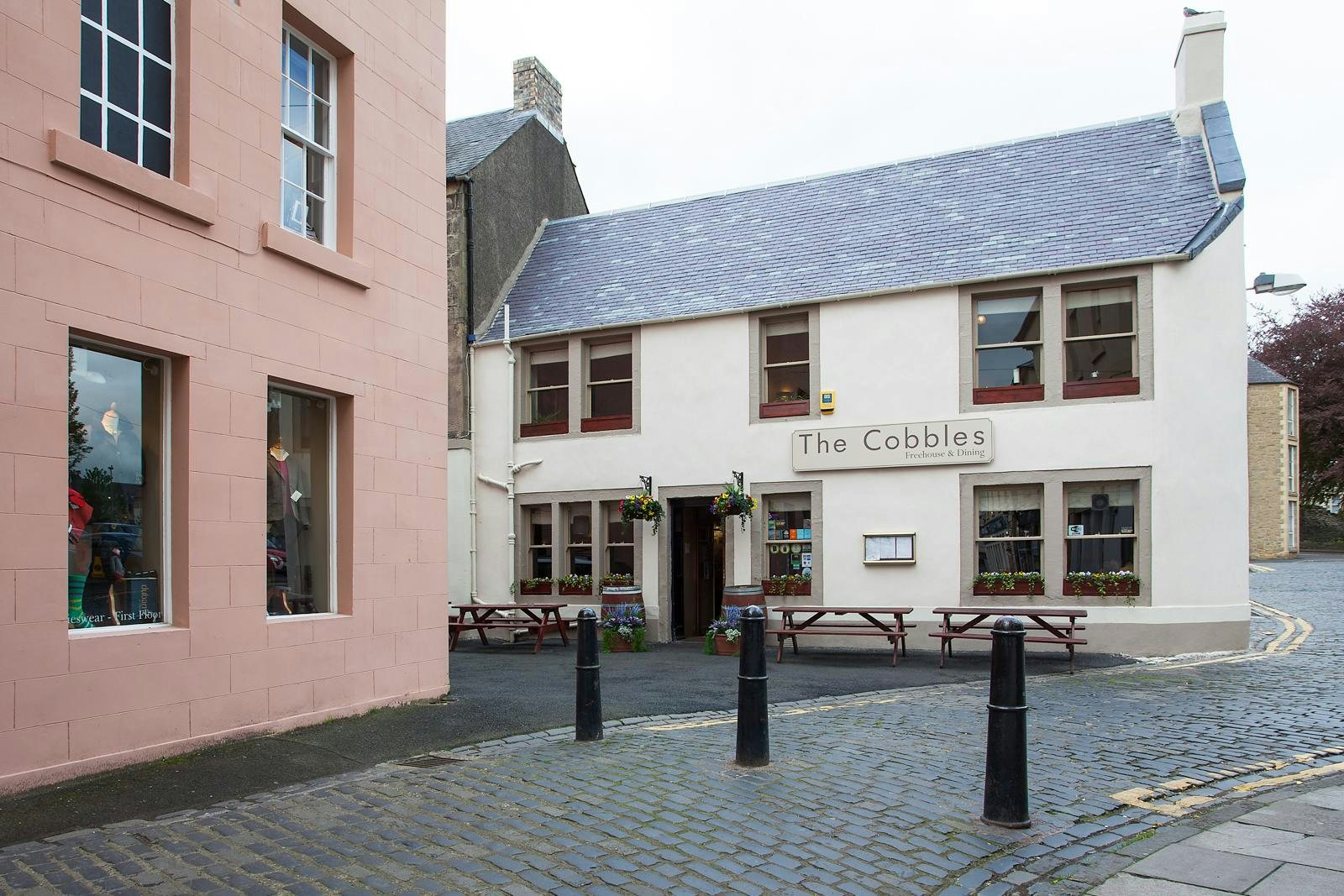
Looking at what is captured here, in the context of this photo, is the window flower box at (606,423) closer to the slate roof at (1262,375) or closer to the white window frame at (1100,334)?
the white window frame at (1100,334)

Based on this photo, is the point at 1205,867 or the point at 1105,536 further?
the point at 1105,536

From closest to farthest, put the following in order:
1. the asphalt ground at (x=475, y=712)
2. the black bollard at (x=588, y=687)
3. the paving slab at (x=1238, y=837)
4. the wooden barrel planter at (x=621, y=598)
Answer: the paving slab at (x=1238, y=837), the asphalt ground at (x=475, y=712), the black bollard at (x=588, y=687), the wooden barrel planter at (x=621, y=598)

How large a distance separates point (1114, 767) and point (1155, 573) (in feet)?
27.2

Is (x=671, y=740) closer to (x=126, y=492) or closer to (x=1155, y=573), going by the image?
(x=126, y=492)


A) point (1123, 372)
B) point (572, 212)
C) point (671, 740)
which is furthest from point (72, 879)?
point (572, 212)

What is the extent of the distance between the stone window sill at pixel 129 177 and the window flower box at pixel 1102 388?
1204cm

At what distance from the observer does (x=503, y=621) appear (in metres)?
16.1

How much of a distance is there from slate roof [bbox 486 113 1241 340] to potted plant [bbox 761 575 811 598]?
446cm

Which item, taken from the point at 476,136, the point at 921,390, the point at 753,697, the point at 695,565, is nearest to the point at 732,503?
the point at 695,565

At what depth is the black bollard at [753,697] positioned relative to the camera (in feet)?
22.1

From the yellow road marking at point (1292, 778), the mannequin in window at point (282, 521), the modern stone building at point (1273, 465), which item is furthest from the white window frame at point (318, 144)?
the modern stone building at point (1273, 465)

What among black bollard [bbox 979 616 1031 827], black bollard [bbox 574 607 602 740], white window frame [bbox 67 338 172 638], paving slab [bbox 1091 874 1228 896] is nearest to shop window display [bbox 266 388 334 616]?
white window frame [bbox 67 338 172 638]

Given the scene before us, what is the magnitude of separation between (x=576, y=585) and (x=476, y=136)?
31.2 ft

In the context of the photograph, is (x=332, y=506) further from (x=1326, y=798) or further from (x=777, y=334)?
(x=777, y=334)
